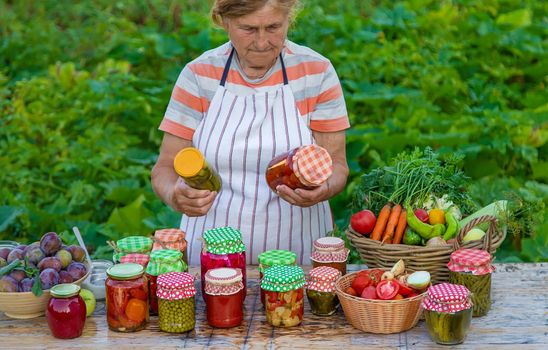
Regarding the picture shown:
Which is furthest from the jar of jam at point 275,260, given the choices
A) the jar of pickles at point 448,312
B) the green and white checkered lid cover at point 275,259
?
the jar of pickles at point 448,312

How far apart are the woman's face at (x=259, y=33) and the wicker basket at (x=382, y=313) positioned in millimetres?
884

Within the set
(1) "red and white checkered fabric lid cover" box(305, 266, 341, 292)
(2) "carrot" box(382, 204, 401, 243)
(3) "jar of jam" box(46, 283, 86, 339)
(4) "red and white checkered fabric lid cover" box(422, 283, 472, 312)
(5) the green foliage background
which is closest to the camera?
(4) "red and white checkered fabric lid cover" box(422, 283, 472, 312)

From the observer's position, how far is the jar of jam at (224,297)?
8.71ft

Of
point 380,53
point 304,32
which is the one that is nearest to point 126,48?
point 304,32

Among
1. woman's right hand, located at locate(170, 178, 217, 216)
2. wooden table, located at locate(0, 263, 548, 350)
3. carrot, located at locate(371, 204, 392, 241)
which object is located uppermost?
woman's right hand, located at locate(170, 178, 217, 216)

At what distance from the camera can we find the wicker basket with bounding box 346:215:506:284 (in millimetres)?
2816

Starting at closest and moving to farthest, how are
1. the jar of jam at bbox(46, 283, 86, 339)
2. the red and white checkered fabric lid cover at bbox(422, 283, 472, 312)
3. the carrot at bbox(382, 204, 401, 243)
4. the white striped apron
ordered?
the red and white checkered fabric lid cover at bbox(422, 283, 472, 312)
the jar of jam at bbox(46, 283, 86, 339)
the carrot at bbox(382, 204, 401, 243)
the white striped apron

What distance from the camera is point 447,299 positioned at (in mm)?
2551

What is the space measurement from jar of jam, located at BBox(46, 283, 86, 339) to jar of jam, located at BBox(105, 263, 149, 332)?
0.09 m

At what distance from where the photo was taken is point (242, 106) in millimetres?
3336

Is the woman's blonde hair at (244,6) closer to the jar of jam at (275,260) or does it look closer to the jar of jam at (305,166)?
the jar of jam at (305,166)

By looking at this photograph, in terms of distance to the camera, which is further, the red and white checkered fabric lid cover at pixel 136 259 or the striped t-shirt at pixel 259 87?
the striped t-shirt at pixel 259 87

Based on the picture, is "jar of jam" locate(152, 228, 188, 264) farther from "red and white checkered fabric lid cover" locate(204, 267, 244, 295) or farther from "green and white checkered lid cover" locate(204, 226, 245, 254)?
"red and white checkered fabric lid cover" locate(204, 267, 244, 295)

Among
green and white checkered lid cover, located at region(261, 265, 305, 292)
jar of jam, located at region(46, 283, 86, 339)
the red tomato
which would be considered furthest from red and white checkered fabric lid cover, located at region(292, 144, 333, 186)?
jar of jam, located at region(46, 283, 86, 339)
